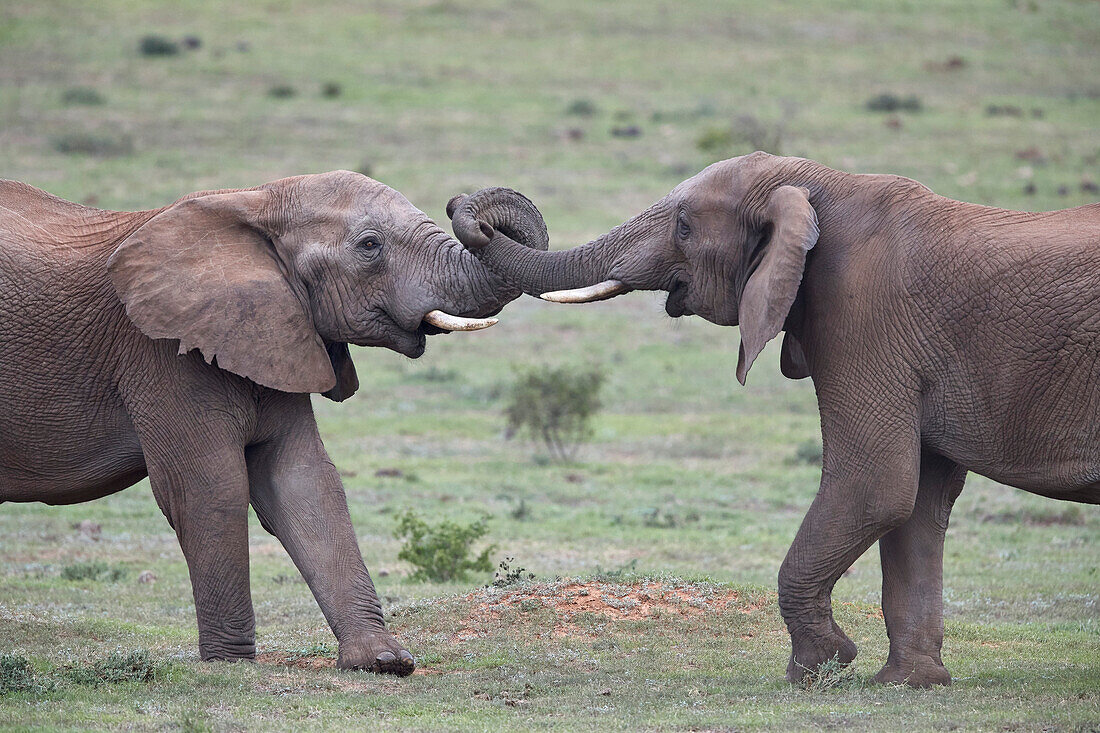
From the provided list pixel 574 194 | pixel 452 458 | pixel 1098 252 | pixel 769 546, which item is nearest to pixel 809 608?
pixel 1098 252

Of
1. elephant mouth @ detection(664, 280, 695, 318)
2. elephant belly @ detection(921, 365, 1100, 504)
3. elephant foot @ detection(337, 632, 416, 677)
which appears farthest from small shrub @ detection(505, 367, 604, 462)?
elephant belly @ detection(921, 365, 1100, 504)

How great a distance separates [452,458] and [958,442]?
36.5 ft

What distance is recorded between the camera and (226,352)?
8281 mm

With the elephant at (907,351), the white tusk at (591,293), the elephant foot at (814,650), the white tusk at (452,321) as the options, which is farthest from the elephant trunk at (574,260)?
the elephant foot at (814,650)

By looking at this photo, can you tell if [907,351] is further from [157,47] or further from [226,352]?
[157,47]

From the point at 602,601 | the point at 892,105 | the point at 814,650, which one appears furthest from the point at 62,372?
the point at 892,105

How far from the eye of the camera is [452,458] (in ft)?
60.6

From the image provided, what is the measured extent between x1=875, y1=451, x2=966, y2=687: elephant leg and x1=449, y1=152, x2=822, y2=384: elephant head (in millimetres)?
1037

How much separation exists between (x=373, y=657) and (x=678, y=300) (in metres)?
2.74

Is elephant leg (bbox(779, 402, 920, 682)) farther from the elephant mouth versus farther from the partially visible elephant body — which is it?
the partially visible elephant body

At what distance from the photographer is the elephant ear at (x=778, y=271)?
308 inches

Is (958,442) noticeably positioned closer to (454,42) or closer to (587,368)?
(587,368)

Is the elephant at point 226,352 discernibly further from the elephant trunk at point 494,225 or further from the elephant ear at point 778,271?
the elephant ear at point 778,271

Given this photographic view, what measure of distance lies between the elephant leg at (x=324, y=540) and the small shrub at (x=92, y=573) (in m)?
4.26
